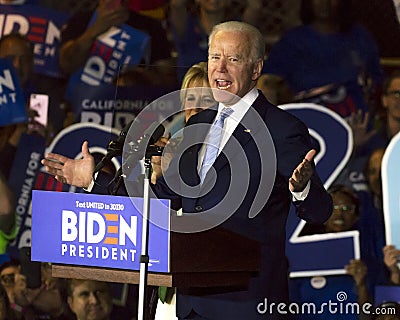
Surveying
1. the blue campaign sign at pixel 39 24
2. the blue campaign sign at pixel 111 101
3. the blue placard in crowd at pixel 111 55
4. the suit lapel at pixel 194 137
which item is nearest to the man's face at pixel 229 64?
the suit lapel at pixel 194 137

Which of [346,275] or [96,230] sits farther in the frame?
[346,275]

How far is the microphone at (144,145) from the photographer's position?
10.6 feet

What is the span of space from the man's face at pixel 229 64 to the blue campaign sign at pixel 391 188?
2.36 m

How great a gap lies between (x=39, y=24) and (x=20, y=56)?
236mm

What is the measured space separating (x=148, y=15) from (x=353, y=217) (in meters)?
1.74

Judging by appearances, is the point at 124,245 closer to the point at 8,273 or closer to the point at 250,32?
the point at 250,32

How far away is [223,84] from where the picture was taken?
371cm

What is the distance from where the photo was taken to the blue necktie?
12.1 feet

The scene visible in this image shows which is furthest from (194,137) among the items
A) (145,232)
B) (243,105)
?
(145,232)

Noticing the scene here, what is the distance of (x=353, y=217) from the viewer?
5.92 meters

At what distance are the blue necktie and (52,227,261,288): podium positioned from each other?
36 centimetres

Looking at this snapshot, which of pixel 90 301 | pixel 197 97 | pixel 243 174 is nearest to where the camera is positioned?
pixel 243 174

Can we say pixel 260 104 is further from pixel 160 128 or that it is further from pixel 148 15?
pixel 148 15

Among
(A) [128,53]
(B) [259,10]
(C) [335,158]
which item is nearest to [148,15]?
(A) [128,53]
